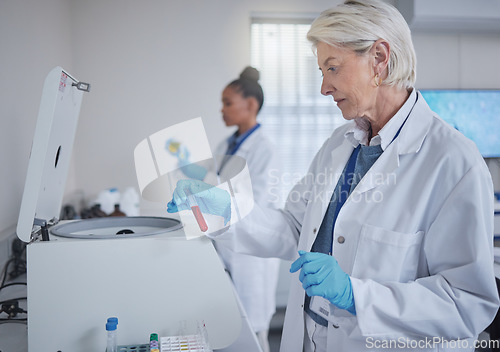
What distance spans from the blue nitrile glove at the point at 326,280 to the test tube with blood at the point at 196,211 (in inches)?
8.9

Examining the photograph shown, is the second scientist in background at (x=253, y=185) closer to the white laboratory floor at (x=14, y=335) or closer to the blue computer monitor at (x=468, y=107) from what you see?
the white laboratory floor at (x=14, y=335)

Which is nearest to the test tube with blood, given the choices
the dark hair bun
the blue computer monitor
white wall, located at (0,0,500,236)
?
the dark hair bun

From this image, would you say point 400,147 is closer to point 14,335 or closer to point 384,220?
point 384,220

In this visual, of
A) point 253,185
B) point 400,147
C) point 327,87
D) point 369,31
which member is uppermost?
point 369,31

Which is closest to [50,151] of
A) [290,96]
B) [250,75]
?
[250,75]

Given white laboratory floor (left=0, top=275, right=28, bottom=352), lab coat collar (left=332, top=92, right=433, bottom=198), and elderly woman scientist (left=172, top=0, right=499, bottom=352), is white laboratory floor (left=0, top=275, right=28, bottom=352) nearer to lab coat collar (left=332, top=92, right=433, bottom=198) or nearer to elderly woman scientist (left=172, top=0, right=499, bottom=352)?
elderly woman scientist (left=172, top=0, right=499, bottom=352)

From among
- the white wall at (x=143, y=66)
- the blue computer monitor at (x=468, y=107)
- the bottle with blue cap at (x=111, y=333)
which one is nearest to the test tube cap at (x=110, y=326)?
the bottle with blue cap at (x=111, y=333)

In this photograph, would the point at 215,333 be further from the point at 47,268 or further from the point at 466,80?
the point at 466,80

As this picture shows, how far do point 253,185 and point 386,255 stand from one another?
4.02 feet

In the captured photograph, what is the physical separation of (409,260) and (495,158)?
8.32 ft

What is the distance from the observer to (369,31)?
0.92 m

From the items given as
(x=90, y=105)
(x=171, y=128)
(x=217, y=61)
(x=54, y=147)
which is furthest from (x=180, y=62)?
(x=54, y=147)

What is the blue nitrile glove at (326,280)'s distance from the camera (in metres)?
0.81

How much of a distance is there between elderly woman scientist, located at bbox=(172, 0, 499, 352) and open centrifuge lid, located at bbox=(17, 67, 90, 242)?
304 millimetres
